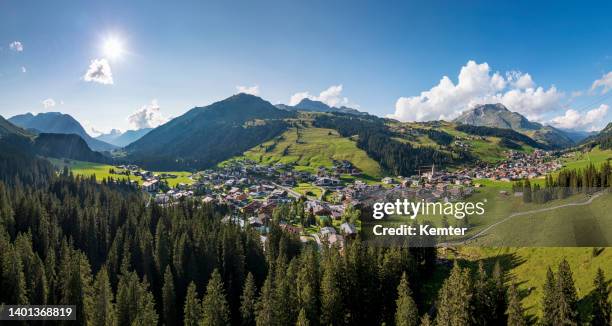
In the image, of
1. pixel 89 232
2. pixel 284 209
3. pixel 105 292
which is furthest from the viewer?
pixel 284 209

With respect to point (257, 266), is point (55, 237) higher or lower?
higher

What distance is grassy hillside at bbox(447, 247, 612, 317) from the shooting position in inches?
1994

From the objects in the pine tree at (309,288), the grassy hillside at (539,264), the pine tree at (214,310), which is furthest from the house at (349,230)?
the pine tree at (214,310)

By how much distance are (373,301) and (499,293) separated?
61.7 ft

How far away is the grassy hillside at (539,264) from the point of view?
50.7m

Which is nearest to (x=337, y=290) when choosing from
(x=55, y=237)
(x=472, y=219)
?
(x=472, y=219)

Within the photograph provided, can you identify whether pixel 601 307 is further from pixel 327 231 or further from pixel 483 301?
pixel 327 231

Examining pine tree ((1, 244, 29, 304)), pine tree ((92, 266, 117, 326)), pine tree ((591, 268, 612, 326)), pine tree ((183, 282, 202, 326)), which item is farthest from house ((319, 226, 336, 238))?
pine tree ((1, 244, 29, 304))

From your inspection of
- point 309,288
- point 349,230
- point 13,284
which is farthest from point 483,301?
point 13,284

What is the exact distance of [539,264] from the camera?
62.8 metres

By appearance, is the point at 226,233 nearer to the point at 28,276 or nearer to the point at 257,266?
the point at 257,266

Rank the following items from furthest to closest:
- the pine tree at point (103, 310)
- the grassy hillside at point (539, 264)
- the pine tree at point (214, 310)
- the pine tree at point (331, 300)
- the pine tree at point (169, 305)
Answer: the pine tree at point (169, 305) → the grassy hillside at point (539, 264) → the pine tree at point (331, 300) → the pine tree at point (214, 310) → the pine tree at point (103, 310)

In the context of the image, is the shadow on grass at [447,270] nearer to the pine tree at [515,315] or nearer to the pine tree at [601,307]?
the pine tree at [601,307]

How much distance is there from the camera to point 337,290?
163ft
